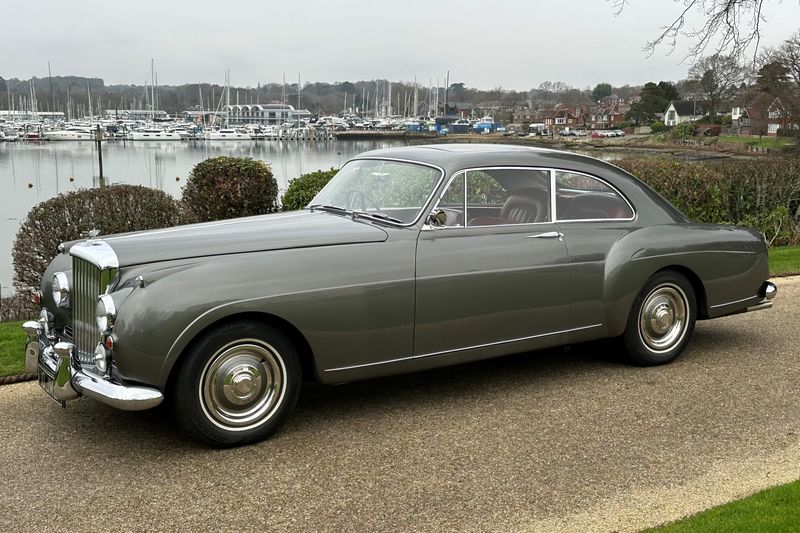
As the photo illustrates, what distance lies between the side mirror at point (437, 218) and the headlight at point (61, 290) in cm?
236

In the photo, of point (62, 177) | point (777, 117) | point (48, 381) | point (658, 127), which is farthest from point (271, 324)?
point (658, 127)

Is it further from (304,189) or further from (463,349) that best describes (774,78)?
(463,349)

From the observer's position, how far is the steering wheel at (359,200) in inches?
221

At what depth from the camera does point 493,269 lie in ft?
17.3

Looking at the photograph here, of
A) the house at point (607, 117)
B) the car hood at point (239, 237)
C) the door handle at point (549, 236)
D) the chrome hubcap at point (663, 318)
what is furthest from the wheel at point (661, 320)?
the house at point (607, 117)

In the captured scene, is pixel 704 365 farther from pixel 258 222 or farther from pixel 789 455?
pixel 258 222

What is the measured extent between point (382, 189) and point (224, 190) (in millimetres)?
6597

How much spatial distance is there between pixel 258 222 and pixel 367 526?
7.87ft

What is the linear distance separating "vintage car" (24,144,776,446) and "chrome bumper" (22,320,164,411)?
0.04ft

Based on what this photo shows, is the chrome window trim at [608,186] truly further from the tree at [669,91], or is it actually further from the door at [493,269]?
the tree at [669,91]

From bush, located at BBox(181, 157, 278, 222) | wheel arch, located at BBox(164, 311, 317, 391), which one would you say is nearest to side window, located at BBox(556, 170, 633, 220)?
wheel arch, located at BBox(164, 311, 317, 391)

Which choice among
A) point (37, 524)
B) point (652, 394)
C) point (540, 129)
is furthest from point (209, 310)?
point (540, 129)

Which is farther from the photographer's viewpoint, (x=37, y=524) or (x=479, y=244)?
(x=479, y=244)

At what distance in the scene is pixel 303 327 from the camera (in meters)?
4.57
